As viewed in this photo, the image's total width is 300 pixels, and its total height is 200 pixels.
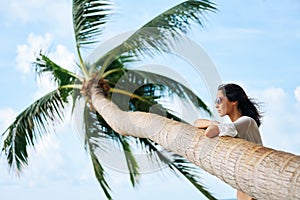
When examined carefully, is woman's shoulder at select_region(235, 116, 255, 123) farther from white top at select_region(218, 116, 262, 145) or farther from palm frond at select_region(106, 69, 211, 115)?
palm frond at select_region(106, 69, 211, 115)

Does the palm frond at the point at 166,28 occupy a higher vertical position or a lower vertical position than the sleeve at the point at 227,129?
higher

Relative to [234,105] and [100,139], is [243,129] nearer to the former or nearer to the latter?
[234,105]

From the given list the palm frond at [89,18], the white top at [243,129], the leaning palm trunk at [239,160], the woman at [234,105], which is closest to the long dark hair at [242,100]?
the woman at [234,105]

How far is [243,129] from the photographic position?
294cm

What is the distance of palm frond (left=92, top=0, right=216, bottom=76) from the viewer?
21.4 feet

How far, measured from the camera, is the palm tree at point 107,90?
6.62 metres

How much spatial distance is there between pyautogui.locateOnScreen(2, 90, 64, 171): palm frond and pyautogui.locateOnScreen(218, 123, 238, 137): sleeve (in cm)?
474

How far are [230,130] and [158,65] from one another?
4.15 meters

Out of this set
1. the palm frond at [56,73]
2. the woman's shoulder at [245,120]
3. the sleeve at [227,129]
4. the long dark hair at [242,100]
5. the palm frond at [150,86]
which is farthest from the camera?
the palm frond at [56,73]

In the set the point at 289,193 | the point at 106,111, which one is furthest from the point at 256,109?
the point at 106,111

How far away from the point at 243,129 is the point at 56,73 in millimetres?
5334

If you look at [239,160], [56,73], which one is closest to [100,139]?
[56,73]

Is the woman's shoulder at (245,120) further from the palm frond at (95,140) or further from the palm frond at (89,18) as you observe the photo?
the palm frond at (95,140)

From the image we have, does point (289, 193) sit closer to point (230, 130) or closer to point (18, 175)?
point (230, 130)
